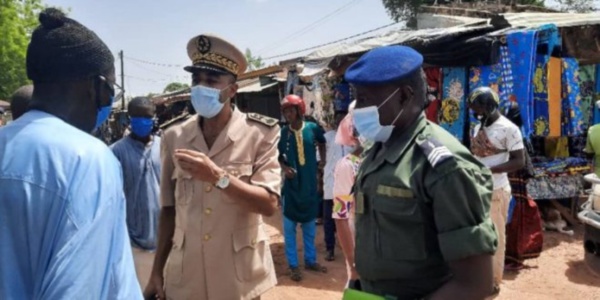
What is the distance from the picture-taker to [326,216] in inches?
246

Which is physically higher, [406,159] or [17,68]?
[17,68]

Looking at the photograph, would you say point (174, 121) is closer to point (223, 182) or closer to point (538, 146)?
point (223, 182)

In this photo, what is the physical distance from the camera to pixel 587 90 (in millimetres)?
6887

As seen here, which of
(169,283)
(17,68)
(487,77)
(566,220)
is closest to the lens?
(169,283)

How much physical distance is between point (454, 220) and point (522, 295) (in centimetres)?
422

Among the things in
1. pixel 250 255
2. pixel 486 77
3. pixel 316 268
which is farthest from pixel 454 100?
pixel 250 255

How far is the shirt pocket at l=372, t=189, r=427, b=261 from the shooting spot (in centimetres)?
154

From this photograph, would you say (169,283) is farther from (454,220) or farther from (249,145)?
(454,220)

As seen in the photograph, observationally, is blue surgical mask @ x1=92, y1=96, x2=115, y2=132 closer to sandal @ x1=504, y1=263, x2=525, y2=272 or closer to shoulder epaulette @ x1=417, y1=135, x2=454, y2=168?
shoulder epaulette @ x1=417, y1=135, x2=454, y2=168

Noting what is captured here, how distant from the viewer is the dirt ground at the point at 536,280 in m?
5.09

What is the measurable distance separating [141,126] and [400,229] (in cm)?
259

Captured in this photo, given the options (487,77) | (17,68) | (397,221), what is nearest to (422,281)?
(397,221)

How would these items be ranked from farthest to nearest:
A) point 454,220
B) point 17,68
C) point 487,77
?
1. point 17,68
2. point 487,77
3. point 454,220

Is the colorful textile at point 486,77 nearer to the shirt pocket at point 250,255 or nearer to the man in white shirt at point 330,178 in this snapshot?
the man in white shirt at point 330,178
